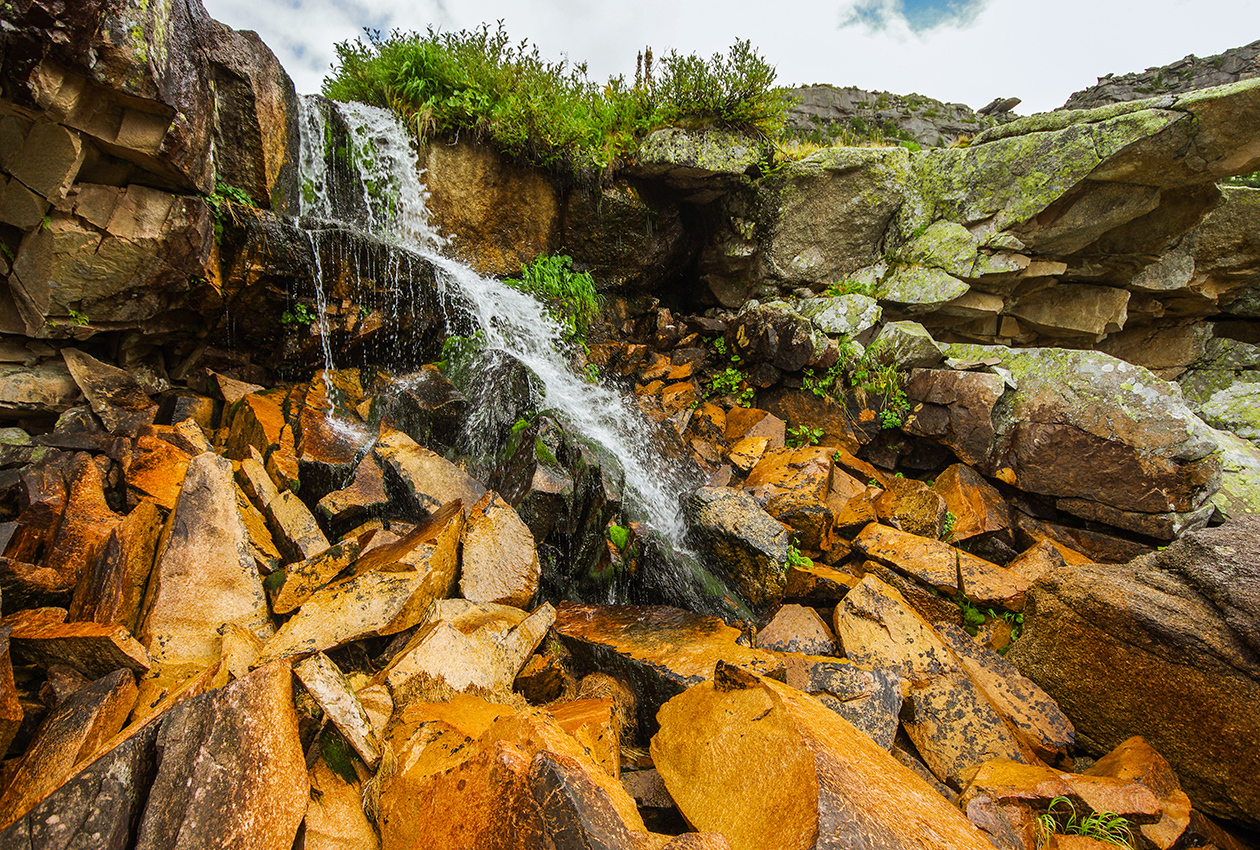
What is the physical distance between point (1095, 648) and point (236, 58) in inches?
381

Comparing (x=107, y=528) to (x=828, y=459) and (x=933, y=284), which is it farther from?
(x=933, y=284)

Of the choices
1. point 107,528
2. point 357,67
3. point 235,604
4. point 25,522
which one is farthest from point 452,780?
point 357,67

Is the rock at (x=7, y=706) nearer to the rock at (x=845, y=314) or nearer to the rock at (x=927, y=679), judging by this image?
the rock at (x=927, y=679)

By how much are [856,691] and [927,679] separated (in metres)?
0.87

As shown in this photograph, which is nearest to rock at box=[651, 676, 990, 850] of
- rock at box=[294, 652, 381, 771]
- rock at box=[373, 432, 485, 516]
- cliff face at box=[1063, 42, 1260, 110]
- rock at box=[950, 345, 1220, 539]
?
rock at box=[294, 652, 381, 771]

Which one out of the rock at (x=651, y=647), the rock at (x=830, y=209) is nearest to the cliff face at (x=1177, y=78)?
the rock at (x=830, y=209)

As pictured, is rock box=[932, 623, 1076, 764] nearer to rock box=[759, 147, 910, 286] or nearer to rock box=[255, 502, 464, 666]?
rock box=[255, 502, 464, 666]

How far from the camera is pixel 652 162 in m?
8.29

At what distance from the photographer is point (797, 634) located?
3.89 m

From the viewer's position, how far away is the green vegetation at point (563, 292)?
330 inches

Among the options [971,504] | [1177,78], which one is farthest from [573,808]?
[1177,78]

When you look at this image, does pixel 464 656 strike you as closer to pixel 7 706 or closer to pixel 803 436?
pixel 7 706

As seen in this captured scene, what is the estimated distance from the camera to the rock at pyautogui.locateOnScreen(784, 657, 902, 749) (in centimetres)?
292

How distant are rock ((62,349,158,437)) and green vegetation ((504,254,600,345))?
5.09 meters
